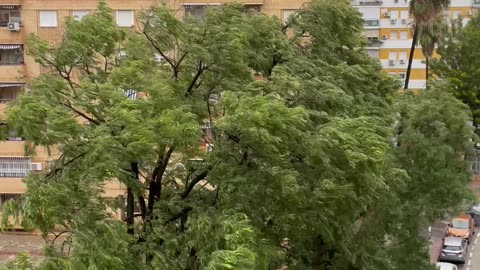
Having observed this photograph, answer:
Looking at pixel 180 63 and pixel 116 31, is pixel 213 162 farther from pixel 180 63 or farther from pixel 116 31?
pixel 116 31

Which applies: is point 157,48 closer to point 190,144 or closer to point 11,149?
point 190,144

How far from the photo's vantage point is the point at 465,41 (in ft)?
122

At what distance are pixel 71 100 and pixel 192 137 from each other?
214 centimetres

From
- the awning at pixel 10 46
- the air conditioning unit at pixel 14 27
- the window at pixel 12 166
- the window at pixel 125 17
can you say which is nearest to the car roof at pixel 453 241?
the window at pixel 125 17

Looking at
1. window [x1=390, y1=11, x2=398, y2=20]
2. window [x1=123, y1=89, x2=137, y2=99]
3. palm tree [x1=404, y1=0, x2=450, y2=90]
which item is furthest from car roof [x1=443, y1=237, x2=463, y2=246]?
window [x1=390, y1=11, x2=398, y2=20]

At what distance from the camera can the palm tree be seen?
1112 inches

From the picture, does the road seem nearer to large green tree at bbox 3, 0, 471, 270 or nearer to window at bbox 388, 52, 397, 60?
large green tree at bbox 3, 0, 471, 270

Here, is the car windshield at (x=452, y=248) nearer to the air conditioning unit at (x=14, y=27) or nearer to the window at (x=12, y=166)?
the window at (x=12, y=166)

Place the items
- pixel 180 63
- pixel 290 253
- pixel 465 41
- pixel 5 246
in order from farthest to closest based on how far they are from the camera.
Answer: pixel 465 41
pixel 5 246
pixel 290 253
pixel 180 63

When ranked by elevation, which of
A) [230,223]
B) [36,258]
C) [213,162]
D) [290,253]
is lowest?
[290,253]

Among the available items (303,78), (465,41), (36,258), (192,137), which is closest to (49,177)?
(36,258)

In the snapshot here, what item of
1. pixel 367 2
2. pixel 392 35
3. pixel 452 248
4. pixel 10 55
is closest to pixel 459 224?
pixel 452 248

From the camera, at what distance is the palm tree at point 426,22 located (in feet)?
92.7

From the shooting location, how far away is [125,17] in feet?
81.6
